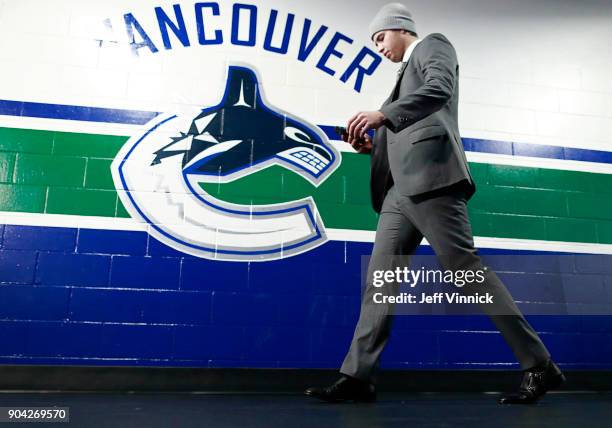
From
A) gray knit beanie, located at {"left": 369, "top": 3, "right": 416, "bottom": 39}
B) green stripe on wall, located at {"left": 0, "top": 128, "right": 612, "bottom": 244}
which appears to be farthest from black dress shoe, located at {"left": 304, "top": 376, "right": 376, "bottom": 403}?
gray knit beanie, located at {"left": 369, "top": 3, "right": 416, "bottom": 39}

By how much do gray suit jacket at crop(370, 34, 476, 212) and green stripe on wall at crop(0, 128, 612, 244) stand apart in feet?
2.27

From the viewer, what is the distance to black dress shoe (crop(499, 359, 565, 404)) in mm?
1629

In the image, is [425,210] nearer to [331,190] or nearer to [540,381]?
[540,381]

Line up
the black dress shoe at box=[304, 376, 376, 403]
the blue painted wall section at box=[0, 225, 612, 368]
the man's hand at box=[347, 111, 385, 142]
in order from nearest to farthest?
the man's hand at box=[347, 111, 385, 142]
the black dress shoe at box=[304, 376, 376, 403]
the blue painted wall section at box=[0, 225, 612, 368]

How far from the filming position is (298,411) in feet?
4.96

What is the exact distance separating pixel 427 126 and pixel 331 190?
849 mm

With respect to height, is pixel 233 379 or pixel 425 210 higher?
pixel 425 210

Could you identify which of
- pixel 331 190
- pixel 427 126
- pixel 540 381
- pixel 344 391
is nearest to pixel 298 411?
pixel 344 391

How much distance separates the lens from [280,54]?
2.60m

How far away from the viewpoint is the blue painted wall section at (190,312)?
2.18m

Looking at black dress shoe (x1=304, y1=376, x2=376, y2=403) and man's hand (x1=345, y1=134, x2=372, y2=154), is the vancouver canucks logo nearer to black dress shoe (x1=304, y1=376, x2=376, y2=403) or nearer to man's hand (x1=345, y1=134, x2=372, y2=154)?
man's hand (x1=345, y1=134, x2=372, y2=154)

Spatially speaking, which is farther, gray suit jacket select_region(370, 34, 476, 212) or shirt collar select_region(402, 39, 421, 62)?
shirt collar select_region(402, 39, 421, 62)

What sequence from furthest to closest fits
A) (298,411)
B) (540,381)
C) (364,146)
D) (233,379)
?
(233,379)
(364,146)
(540,381)
(298,411)

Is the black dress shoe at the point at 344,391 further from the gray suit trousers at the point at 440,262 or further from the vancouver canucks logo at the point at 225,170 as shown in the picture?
the vancouver canucks logo at the point at 225,170
